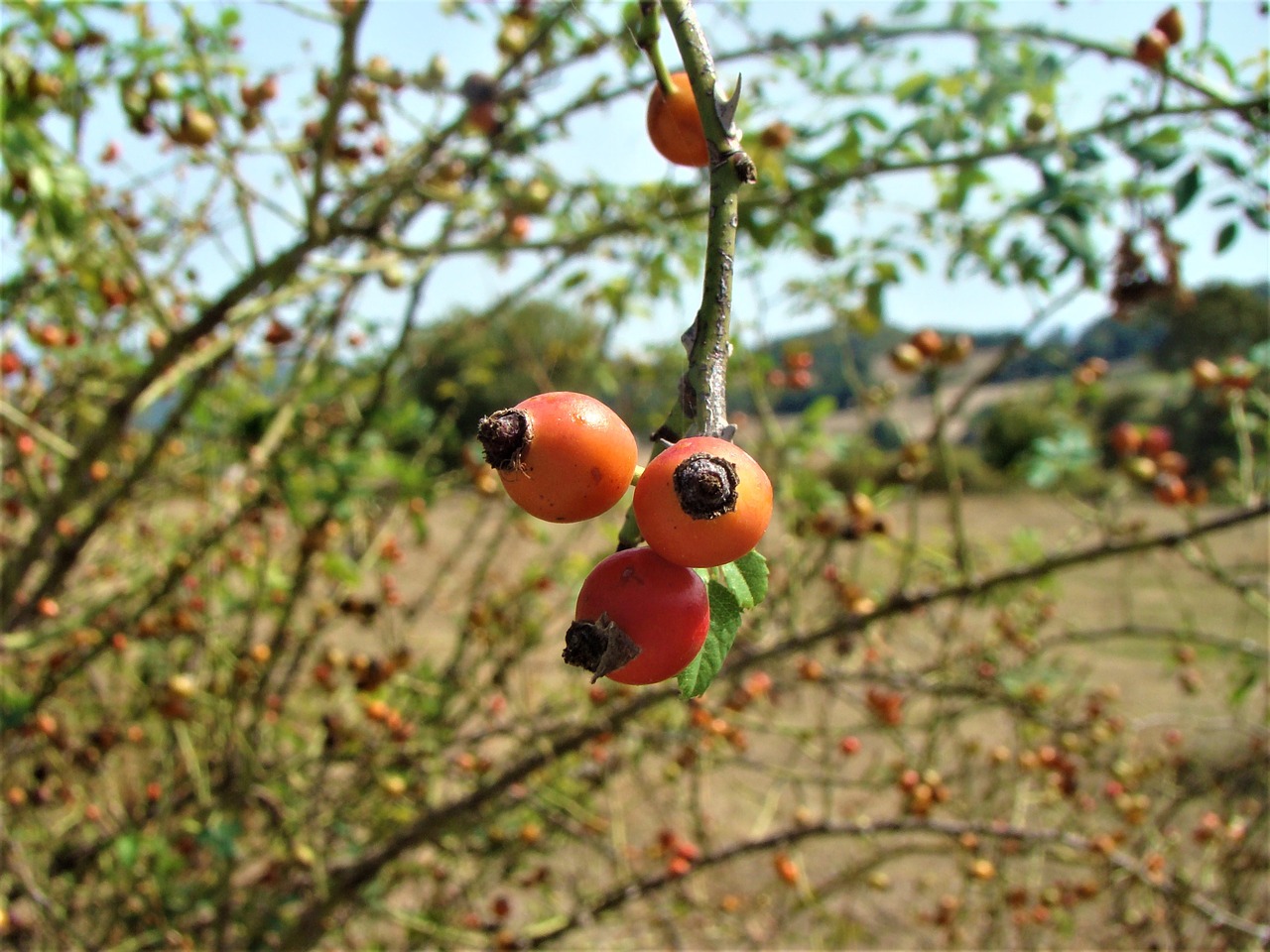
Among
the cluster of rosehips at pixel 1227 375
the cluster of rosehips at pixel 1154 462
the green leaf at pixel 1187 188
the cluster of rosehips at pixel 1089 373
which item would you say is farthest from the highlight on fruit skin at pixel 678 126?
the cluster of rosehips at pixel 1089 373

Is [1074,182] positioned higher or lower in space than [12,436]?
higher

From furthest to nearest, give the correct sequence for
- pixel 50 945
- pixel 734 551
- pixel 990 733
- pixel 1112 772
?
pixel 990 733, pixel 1112 772, pixel 50 945, pixel 734 551

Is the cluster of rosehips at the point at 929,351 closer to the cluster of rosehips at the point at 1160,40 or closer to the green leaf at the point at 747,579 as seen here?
the cluster of rosehips at the point at 1160,40

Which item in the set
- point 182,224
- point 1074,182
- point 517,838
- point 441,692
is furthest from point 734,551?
point 182,224

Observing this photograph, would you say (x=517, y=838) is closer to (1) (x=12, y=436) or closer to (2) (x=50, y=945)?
(2) (x=50, y=945)

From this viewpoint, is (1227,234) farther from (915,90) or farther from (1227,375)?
(915,90)

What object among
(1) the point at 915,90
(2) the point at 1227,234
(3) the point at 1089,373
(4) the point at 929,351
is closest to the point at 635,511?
(1) the point at 915,90
